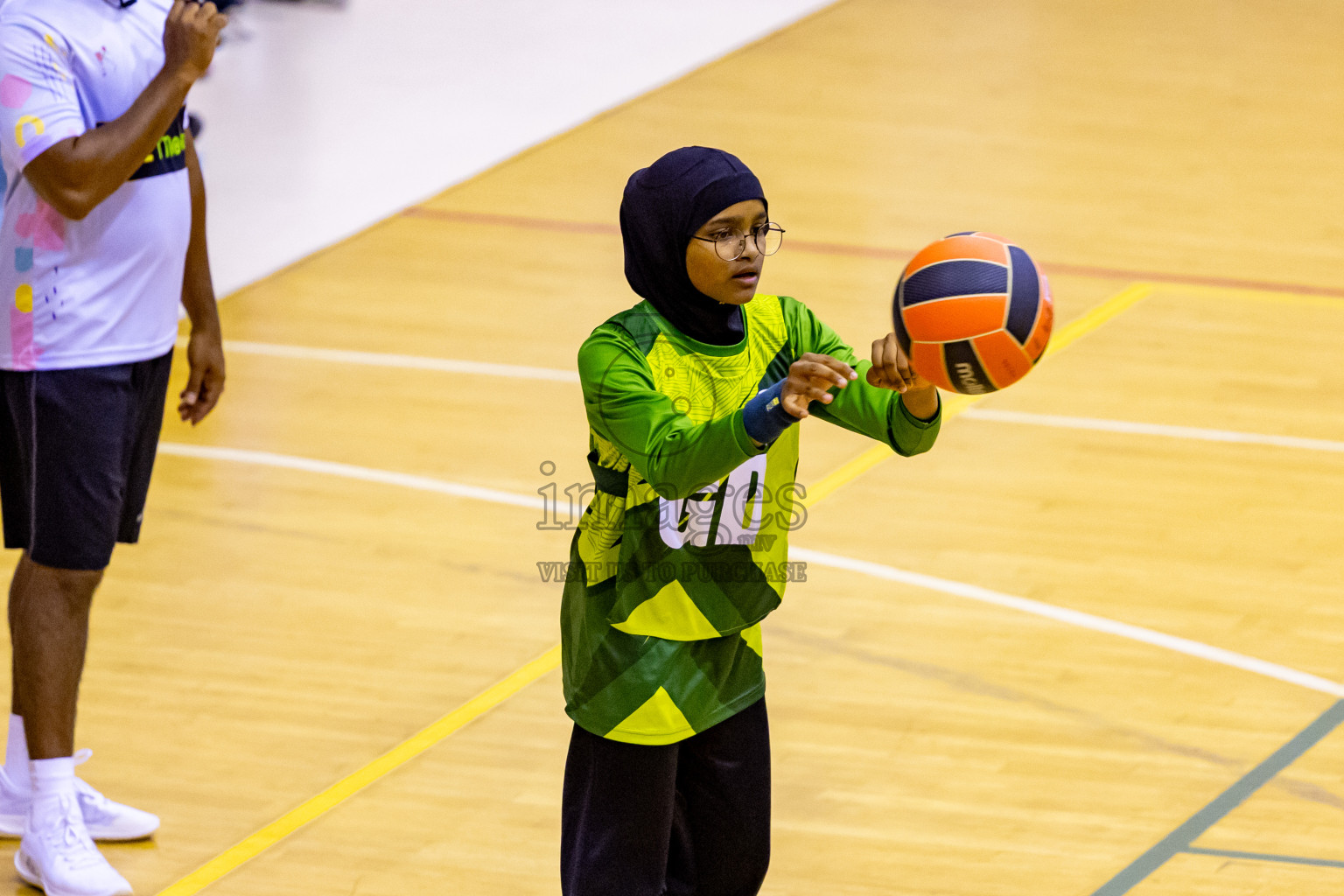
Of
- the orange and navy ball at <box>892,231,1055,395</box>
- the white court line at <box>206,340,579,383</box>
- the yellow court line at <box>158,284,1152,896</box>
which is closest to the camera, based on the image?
the orange and navy ball at <box>892,231,1055,395</box>

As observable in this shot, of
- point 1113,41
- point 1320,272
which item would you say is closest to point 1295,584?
point 1320,272

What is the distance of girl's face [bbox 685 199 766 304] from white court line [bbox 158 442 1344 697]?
111 inches

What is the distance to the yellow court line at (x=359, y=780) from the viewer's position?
4605 millimetres

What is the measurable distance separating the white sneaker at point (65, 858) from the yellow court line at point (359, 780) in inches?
5.8

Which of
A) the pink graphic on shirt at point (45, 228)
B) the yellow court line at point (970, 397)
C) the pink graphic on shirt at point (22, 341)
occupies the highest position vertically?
the pink graphic on shirt at point (45, 228)

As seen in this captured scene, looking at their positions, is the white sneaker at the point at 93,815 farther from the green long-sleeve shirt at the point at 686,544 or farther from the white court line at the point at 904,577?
the white court line at the point at 904,577

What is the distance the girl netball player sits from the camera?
338 centimetres

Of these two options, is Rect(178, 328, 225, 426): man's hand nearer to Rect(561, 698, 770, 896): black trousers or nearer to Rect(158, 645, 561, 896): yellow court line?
Rect(158, 645, 561, 896): yellow court line

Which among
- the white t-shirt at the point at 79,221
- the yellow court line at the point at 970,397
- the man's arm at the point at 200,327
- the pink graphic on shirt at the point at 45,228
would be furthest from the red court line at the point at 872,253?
the pink graphic on shirt at the point at 45,228

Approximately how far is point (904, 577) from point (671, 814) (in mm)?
2635

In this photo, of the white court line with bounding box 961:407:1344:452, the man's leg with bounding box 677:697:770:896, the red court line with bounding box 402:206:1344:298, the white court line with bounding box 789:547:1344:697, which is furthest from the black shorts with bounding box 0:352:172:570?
the red court line with bounding box 402:206:1344:298

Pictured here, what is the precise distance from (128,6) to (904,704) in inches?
108

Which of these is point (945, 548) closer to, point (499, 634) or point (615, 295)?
point (499, 634)

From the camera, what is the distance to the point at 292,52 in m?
13.1
